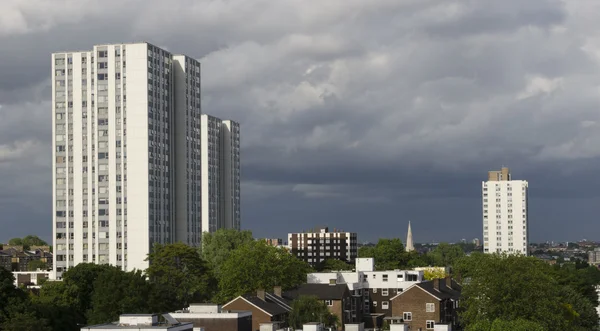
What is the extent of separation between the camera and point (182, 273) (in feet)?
533

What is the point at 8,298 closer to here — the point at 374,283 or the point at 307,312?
A: the point at 307,312

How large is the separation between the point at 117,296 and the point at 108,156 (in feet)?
259

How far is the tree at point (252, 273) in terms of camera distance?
497 feet

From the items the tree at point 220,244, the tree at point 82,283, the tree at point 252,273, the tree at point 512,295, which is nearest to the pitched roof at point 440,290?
the tree at point 512,295

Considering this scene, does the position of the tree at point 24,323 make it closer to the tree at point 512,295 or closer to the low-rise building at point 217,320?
the low-rise building at point 217,320

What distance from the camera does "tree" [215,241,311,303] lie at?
497 ft

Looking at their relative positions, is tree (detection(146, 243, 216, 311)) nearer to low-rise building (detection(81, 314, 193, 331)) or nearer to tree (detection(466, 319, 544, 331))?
tree (detection(466, 319, 544, 331))

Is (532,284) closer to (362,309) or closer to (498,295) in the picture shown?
(498,295)

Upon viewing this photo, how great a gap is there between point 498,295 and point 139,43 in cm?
9623

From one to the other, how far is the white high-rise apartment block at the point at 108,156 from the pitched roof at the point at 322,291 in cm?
5091

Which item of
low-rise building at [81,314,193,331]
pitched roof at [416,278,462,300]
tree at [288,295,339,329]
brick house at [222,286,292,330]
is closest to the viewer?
low-rise building at [81,314,193,331]

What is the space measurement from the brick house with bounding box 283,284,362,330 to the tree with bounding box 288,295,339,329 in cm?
911

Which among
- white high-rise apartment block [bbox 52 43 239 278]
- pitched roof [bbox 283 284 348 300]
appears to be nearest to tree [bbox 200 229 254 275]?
white high-rise apartment block [bbox 52 43 239 278]

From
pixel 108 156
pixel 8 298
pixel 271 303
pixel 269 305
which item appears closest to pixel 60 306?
pixel 8 298
